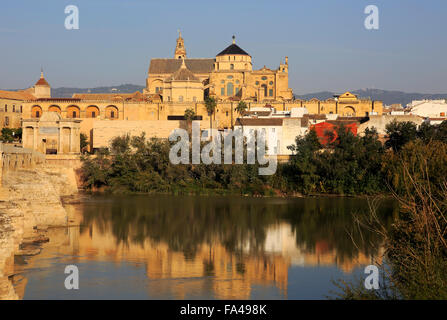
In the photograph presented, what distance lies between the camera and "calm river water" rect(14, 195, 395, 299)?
56.2 ft

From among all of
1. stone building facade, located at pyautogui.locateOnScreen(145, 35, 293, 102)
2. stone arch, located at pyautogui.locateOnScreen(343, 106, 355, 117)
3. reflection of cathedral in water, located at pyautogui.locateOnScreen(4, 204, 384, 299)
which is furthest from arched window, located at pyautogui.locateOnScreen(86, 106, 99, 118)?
reflection of cathedral in water, located at pyautogui.locateOnScreen(4, 204, 384, 299)

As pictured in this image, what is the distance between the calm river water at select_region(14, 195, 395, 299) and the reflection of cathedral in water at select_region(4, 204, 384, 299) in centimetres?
3

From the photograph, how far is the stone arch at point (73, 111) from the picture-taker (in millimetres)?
62406

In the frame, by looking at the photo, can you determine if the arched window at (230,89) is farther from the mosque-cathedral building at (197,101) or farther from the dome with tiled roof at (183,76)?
the dome with tiled roof at (183,76)

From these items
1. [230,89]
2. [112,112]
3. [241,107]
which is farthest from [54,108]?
[241,107]

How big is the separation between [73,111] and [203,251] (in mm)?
43197

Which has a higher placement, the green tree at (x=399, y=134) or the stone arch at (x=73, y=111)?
the stone arch at (x=73, y=111)

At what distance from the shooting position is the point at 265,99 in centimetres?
6469

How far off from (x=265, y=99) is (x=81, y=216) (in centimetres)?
3717

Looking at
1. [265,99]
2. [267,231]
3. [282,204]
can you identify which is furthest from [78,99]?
[267,231]

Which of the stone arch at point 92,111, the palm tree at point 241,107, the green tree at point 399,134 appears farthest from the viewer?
the stone arch at point 92,111

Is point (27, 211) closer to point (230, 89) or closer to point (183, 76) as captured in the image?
point (183, 76)

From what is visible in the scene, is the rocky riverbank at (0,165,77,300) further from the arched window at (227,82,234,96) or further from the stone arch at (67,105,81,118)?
the arched window at (227,82,234,96)

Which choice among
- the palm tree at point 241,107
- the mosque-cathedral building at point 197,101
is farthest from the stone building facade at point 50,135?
the palm tree at point 241,107
